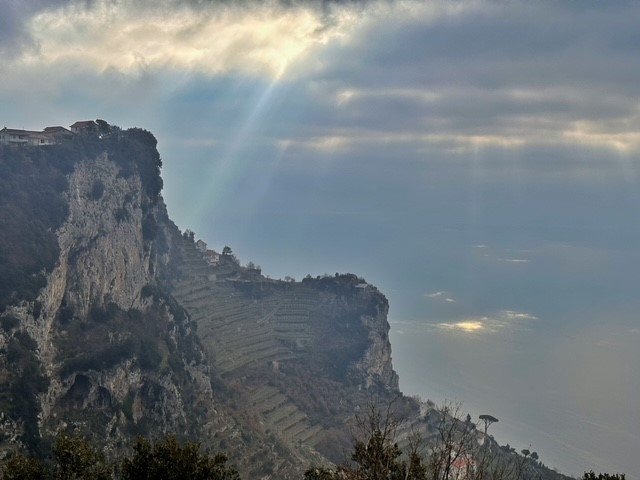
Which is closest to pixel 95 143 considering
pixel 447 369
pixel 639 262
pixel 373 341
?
pixel 373 341

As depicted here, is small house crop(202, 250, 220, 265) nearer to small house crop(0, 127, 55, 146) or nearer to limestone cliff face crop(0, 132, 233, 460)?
limestone cliff face crop(0, 132, 233, 460)

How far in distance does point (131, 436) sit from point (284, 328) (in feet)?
91.0

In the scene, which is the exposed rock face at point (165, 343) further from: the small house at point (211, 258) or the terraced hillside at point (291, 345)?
the small house at point (211, 258)

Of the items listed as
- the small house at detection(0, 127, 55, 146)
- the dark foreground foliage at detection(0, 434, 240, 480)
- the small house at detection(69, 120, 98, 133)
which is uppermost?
the small house at detection(69, 120, 98, 133)

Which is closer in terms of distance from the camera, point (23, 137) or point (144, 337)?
point (144, 337)

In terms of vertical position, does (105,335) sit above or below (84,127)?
below

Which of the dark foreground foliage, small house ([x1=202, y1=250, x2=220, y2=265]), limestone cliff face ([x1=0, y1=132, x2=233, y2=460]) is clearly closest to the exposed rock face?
limestone cliff face ([x1=0, y1=132, x2=233, y2=460])

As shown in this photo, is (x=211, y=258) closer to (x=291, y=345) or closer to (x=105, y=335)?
(x=291, y=345)

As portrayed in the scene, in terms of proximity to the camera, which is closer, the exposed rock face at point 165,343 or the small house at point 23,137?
the exposed rock face at point 165,343

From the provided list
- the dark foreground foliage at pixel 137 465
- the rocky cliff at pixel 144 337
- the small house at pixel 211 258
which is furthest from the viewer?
the small house at pixel 211 258

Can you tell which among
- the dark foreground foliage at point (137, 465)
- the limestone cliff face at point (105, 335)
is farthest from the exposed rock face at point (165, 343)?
the dark foreground foliage at point (137, 465)

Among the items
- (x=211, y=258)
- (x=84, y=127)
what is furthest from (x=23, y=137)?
(x=211, y=258)

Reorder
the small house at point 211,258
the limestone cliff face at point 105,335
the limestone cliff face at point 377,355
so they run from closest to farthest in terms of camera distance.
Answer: the limestone cliff face at point 105,335, the limestone cliff face at point 377,355, the small house at point 211,258

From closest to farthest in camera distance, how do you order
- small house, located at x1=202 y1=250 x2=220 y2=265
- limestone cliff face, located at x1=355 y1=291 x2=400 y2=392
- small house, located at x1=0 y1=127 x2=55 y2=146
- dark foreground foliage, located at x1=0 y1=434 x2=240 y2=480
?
1. dark foreground foliage, located at x1=0 y1=434 x2=240 y2=480
2. small house, located at x1=0 y1=127 x2=55 y2=146
3. limestone cliff face, located at x1=355 y1=291 x2=400 y2=392
4. small house, located at x1=202 y1=250 x2=220 y2=265
